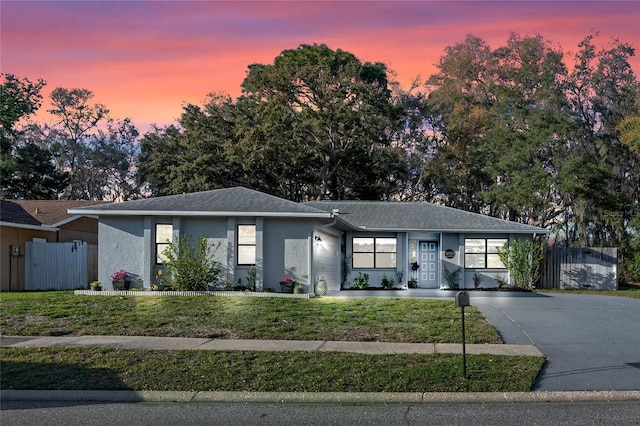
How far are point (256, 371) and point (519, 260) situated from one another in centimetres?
1877

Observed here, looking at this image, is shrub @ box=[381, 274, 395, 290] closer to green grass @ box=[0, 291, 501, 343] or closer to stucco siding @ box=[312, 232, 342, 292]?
stucco siding @ box=[312, 232, 342, 292]

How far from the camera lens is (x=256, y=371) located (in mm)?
10023

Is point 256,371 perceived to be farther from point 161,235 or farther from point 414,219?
point 414,219

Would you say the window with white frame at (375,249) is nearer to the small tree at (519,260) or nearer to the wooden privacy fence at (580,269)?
the small tree at (519,260)

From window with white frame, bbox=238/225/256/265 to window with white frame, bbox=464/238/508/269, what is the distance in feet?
30.9

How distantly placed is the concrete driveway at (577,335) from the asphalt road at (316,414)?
3.09ft

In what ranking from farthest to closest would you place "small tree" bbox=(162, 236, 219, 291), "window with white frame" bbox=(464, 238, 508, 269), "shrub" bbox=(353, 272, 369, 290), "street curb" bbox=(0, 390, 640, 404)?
"window with white frame" bbox=(464, 238, 508, 269)
"shrub" bbox=(353, 272, 369, 290)
"small tree" bbox=(162, 236, 219, 291)
"street curb" bbox=(0, 390, 640, 404)

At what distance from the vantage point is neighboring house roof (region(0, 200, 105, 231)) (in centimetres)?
2442

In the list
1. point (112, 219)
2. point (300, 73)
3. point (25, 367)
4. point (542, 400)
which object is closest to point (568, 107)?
point (300, 73)

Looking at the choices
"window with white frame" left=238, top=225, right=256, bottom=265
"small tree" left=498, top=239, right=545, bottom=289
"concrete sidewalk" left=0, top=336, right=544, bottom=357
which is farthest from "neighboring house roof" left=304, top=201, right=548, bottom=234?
"concrete sidewalk" left=0, top=336, right=544, bottom=357

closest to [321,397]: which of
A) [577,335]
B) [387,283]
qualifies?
[577,335]

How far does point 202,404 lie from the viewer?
28.6 feet

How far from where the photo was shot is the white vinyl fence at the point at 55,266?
25.2 metres

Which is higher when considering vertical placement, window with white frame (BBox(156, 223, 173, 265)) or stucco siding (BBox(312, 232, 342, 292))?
window with white frame (BBox(156, 223, 173, 265))
